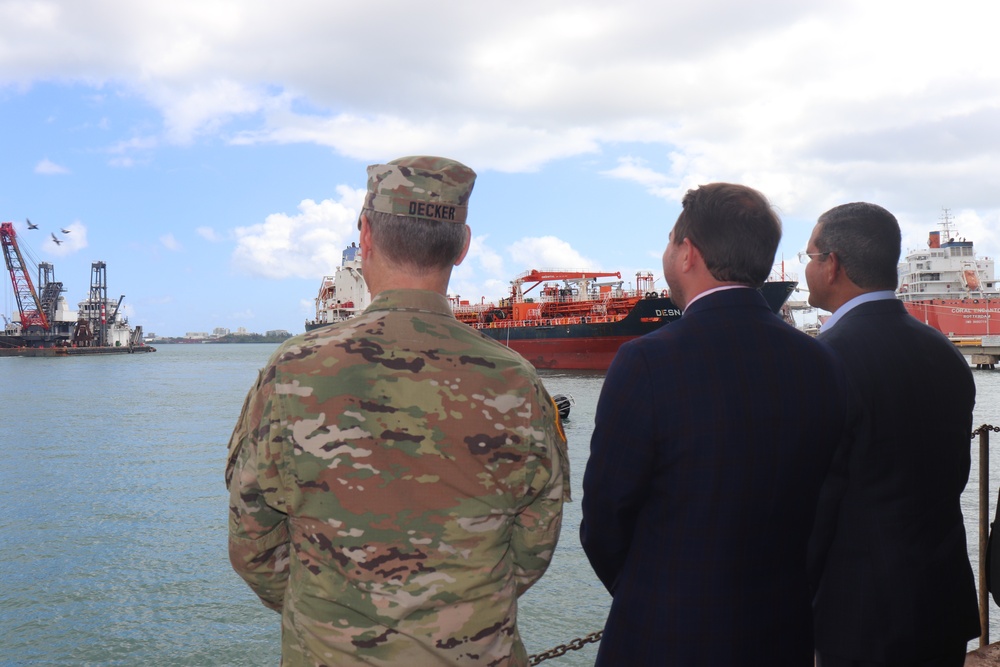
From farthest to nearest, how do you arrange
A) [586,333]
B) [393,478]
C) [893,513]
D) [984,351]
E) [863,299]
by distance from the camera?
[984,351]
[586,333]
[863,299]
[893,513]
[393,478]

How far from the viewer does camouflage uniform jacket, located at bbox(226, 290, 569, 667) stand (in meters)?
1.25

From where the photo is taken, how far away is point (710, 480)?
131 centimetres

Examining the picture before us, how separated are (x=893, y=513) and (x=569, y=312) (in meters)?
34.7

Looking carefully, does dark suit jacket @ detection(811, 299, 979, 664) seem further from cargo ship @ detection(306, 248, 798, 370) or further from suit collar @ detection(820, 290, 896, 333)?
cargo ship @ detection(306, 248, 798, 370)

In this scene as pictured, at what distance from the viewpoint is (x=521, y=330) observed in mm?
35562

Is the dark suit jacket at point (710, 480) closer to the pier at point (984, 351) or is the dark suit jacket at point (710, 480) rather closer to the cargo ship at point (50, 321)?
the pier at point (984, 351)

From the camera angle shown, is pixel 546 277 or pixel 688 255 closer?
pixel 688 255

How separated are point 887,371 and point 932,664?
2.32ft

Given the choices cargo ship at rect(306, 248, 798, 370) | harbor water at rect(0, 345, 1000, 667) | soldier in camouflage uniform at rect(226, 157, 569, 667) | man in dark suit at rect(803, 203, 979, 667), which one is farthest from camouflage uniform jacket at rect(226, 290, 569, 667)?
cargo ship at rect(306, 248, 798, 370)

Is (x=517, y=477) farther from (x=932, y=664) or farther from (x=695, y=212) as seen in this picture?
(x=932, y=664)

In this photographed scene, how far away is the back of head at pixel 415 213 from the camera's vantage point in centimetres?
134

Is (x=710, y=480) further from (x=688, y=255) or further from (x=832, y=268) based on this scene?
(x=832, y=268)

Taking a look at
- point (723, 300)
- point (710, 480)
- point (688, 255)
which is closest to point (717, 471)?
point (710, 480)

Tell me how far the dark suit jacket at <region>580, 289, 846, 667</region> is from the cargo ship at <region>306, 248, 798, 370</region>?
25294 mm
